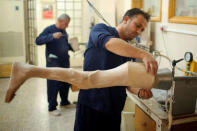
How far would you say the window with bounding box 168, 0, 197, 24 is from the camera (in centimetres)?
188

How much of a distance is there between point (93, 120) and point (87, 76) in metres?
0.40

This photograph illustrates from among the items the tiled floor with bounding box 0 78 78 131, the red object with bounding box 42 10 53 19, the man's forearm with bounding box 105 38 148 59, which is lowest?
the tiled floor with bounding box 0 78 78 131

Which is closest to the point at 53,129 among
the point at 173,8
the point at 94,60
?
the point at 94,60

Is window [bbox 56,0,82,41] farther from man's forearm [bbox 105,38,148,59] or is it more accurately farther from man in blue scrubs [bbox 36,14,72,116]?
man's forearm [bbox 105,38,148,59]

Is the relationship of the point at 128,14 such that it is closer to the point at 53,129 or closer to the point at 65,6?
the point at 53,129

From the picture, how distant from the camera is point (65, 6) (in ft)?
17.2

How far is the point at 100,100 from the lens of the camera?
4.17ft

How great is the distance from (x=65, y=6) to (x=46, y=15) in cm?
55

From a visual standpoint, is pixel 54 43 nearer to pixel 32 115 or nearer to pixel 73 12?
pixel 32 115

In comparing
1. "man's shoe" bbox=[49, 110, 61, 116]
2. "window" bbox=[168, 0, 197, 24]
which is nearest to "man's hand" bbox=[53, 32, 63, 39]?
"man's shoe" bbox=[49, 110, 61, 116]

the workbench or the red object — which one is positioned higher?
the red object

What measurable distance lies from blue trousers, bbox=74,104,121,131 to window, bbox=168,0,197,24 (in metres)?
1.21

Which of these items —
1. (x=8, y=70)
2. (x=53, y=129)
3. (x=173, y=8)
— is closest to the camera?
(x=173, y=8)

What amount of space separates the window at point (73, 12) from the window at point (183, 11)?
11.5ft
